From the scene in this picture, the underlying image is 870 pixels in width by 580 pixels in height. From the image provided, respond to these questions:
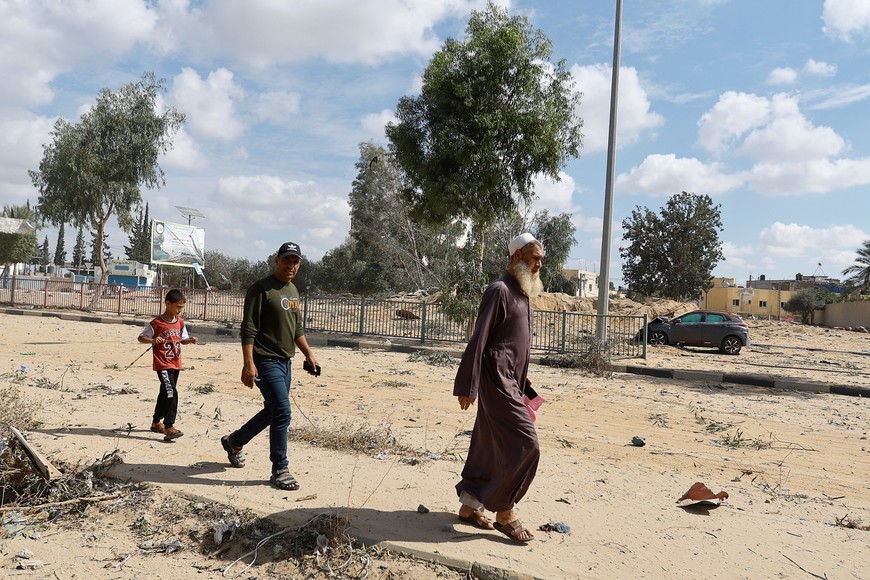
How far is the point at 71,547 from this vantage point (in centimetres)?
426

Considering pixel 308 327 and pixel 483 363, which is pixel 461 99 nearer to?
pixel 308 327

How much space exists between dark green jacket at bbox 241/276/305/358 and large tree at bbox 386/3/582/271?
13.3 meters

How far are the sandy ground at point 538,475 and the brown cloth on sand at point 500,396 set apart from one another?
378 millimetres

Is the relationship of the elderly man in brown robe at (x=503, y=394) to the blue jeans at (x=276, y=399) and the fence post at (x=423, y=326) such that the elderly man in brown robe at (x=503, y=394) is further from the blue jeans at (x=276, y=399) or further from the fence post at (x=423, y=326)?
the fence post at (x=423, y=326)

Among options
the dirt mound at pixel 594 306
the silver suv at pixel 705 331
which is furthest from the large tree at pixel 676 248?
the silver suv at pixel 705 331

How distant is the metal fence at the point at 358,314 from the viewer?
17.3m

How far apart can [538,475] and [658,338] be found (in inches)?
690

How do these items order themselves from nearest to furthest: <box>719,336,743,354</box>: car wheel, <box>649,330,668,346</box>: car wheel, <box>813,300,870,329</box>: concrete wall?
1. <box>719,336,743,354</box>: car wheel
2. <box>649,330,668,346</box>: car wheel
3. <box>813,300,870,329</box>: concrete wall

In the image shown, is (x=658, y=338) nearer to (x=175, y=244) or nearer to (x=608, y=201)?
(x=608, y=201)

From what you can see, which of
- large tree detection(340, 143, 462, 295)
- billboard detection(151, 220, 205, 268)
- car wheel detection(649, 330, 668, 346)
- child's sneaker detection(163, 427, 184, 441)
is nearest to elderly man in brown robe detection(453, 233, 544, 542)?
child's sneaker detection(163, 427, 184, 441)

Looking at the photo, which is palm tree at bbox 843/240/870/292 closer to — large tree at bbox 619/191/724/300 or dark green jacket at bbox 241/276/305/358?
large tree at bbox 619/191/724/300

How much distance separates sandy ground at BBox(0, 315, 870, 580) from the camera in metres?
4.04

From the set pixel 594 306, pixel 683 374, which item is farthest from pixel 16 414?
pixel 594 306

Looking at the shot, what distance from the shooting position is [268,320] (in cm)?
498
